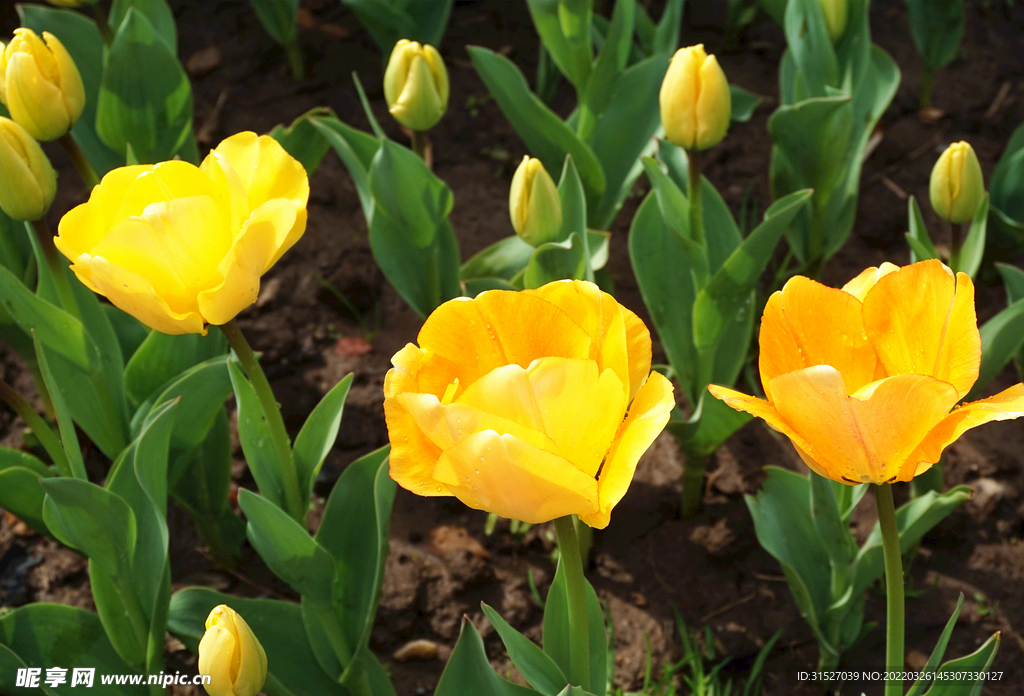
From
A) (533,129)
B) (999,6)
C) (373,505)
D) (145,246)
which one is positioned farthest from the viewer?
(999,6)

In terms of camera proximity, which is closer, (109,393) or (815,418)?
(815,418)

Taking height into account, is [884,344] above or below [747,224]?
above

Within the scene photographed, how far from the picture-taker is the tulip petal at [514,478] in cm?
68

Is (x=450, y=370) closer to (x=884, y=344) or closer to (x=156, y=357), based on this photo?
(x=884, y=344)

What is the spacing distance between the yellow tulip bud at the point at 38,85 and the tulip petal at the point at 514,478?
39.6 inches

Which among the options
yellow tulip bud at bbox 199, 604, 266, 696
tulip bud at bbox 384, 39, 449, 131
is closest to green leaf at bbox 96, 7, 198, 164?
tulip bud at bbox 384, 39, 449, 131

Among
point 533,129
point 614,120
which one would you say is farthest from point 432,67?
point 614,120

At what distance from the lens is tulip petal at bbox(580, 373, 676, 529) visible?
2.30 ft

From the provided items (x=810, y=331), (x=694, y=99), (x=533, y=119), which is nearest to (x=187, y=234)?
(x=810, y=331)

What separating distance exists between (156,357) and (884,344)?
114 centimetres

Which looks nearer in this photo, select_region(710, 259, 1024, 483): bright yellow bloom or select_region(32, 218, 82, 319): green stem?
select_region(710, 259, 1024, 483): bright yellow bloom

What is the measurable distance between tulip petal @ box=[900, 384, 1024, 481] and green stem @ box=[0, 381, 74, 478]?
43.6 inches

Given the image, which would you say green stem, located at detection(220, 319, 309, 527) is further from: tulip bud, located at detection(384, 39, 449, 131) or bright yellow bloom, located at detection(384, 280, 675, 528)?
tulip bud, located at detection(384, 39, 449, 131)

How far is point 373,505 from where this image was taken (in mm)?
1388
